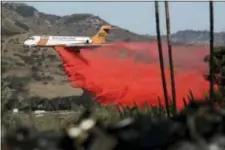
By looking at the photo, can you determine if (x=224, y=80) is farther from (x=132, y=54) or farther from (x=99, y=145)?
(x=99, y=145)

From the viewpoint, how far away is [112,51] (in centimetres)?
2039

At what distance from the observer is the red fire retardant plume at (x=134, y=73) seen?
16.5 metres

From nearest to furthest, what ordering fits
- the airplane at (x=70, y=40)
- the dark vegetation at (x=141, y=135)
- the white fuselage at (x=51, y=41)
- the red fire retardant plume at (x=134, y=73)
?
the dark vegetation at (x=141, y=135)
the red fire retardant plume at (x=134, y=73)
the airplane at (x=70, y=40)
the white fuselage at (x=51, y=41)

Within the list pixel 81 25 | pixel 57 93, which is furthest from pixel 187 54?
pixel 81 25

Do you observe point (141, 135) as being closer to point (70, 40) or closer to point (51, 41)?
point (70, 40)

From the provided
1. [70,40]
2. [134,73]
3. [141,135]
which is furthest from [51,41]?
[141,135]

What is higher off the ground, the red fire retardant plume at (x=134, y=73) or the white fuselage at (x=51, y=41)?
the white fuselage at (x=51, y=41)

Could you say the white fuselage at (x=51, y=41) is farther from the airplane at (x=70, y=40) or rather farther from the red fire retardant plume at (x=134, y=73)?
the red fire retardant plume at (x=134, y=73)

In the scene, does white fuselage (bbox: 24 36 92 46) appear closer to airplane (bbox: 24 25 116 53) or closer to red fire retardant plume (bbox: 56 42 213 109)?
airplane (bbox: 24 25 116 53)

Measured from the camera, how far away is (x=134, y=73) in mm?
18594

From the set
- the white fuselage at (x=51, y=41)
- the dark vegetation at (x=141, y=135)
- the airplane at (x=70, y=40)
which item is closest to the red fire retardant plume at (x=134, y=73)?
the dark vegetation at (x=141, y=135)

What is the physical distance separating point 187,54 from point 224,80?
59.4 inches

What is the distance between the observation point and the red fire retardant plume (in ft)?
54.2

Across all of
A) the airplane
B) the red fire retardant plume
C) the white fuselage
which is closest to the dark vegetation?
the red fire retardant plume
